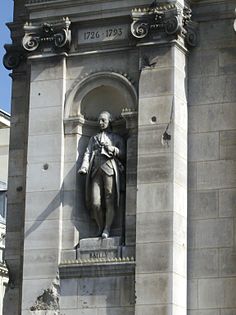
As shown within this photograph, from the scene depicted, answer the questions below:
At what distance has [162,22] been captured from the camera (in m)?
36.2

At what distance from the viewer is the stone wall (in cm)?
3528

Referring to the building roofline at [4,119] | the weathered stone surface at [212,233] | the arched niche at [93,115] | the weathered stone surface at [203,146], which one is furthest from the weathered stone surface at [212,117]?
the building roofline at [4,119]

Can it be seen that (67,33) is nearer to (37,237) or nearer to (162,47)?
(162,47)

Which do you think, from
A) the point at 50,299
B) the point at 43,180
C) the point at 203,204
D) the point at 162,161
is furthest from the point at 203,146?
the point at 50,299

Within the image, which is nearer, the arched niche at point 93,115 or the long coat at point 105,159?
the long coat at point 105,159

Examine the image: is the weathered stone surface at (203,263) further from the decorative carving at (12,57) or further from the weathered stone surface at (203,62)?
the decorative carving at (12,57)

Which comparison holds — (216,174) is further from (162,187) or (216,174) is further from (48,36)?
(48,36)

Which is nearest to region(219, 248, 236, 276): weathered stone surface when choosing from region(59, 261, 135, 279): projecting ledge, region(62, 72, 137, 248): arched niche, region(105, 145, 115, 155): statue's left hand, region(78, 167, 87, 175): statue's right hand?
region(59, 261, 135, 279): projecting ledge

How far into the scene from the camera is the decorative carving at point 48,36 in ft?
123

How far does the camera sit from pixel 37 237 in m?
36.7

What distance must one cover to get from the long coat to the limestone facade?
0.25 meters

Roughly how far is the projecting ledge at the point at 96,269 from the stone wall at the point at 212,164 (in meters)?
1.58

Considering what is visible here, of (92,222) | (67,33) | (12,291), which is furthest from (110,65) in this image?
(12,291)

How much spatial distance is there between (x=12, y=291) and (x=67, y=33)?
6.90 meters
